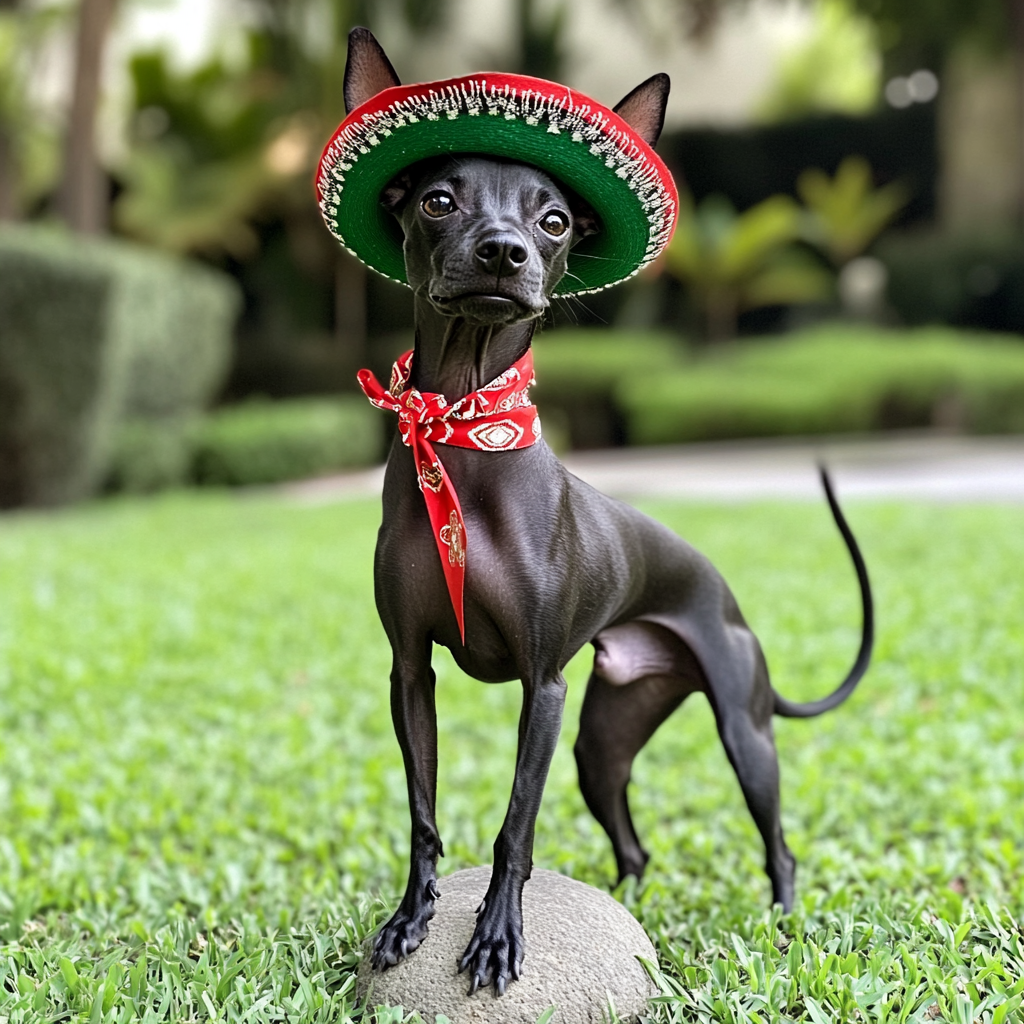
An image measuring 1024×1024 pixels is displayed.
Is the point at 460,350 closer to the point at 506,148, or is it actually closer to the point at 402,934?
the point at 506,148

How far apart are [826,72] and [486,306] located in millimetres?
25886

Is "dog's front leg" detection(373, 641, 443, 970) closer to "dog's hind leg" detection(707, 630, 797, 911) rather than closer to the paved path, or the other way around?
"dog's hind leg" detection(707, 630, 797, 911)

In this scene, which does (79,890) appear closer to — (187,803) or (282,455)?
(187,803)

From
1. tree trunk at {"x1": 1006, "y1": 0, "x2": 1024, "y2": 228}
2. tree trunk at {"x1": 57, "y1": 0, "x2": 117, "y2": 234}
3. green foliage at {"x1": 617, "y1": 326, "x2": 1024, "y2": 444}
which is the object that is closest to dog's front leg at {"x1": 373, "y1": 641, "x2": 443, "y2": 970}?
tree trunk at {"x1": 57, "y1": 0, "x2": 117, "y2": 234}

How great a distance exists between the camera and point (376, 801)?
3922mm

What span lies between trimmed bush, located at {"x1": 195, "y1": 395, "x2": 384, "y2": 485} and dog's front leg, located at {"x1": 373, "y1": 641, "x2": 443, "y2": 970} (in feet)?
36.9

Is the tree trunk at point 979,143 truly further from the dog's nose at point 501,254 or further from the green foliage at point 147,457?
the dog's nose at point 501,254

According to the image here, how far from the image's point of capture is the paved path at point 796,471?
11531 millimetres

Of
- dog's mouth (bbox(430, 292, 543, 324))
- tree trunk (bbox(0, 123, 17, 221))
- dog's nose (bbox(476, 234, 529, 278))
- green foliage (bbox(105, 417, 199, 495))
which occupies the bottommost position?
green foliage (bbox(105, 417, 199, 495))

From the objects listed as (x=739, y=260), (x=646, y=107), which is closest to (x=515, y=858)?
(x=646, y=107)

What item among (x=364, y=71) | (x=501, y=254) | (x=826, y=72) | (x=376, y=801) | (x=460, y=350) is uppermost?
(x=826, y=72)

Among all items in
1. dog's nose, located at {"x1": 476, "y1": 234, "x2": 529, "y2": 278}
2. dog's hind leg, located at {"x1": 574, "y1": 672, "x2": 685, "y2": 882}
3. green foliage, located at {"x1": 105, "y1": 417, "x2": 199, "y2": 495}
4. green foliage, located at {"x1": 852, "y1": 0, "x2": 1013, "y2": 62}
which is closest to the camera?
dog's nose, located at {"x1": 476, "y1": 234, "x2": 529, "y2": 278}

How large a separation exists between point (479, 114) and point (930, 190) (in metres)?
21.7

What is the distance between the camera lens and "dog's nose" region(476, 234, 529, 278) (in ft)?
5.85
